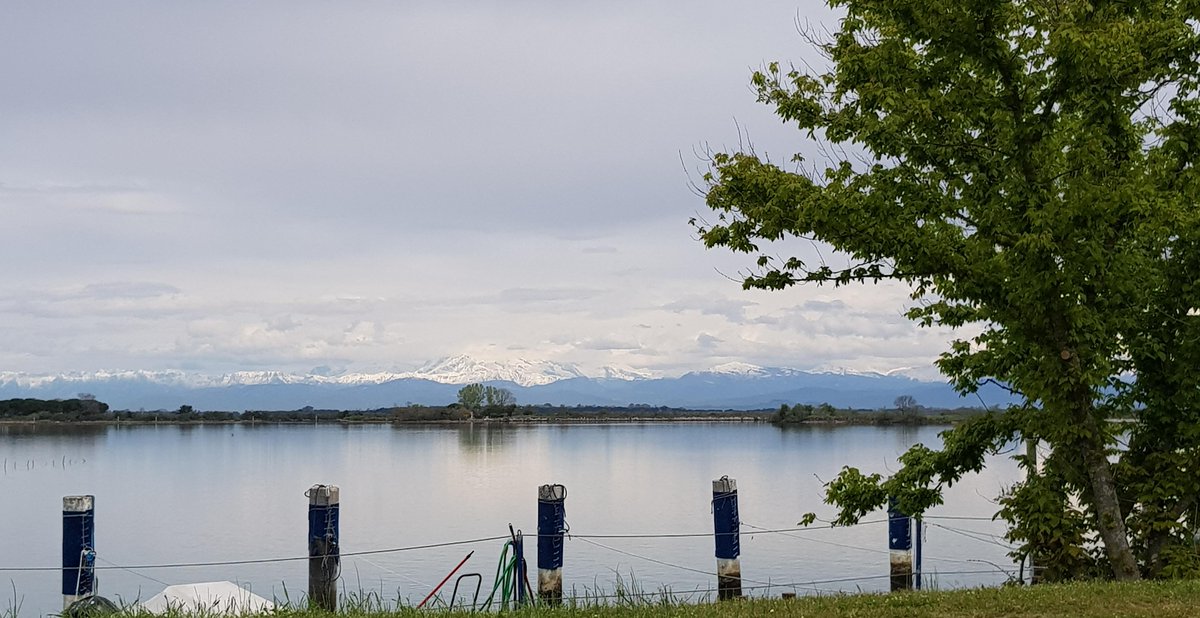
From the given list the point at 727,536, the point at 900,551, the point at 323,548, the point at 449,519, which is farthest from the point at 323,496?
the point at 449,519

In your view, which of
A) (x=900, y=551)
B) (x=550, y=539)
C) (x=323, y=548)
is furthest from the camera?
(x=900, y=551)

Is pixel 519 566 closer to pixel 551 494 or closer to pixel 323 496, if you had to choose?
pixel 551 494

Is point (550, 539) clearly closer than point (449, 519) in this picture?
Yes

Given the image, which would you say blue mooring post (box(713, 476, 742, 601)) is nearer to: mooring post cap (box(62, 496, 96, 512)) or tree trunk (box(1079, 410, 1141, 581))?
tree trunk (box(1079, 410, 1141, 581))

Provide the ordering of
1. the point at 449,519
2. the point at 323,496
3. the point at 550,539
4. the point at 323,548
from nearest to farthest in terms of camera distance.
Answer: the point at 323,548 → the point at 323,496 → the point at 550,539 → the point at 449,519

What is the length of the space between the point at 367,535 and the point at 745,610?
34512 mm

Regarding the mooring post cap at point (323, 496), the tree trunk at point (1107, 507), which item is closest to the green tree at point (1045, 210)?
the tree trunk at point (1107, 507)

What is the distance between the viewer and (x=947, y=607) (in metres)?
12.4

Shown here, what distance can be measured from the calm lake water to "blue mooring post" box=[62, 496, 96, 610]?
11.3ft

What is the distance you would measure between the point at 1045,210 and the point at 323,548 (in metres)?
10.7

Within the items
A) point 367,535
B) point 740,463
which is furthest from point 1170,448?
point 740,463

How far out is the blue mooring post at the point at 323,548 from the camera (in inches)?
630

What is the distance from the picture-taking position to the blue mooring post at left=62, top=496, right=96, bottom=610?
15.3 metres

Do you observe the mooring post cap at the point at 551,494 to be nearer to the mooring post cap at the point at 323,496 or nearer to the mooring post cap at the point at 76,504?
the mooring post cap at the point at 323,496
